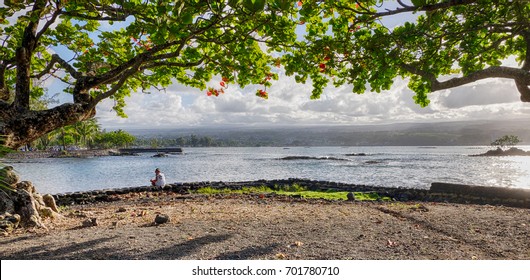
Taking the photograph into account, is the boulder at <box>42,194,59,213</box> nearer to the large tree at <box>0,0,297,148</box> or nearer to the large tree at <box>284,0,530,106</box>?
the large tree at <box>0,0,297,148</box>

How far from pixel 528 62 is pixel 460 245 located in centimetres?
425

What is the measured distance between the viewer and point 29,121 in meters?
6.84

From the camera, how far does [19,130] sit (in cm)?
677

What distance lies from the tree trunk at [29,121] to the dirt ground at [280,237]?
2.12 meters

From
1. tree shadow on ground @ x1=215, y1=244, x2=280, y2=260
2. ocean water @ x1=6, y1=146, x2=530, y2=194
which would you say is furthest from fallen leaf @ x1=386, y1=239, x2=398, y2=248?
ocean water @ x1=6, y1=146, x2=530, y2=194

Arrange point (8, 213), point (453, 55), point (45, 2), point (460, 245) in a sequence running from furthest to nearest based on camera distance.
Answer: point (453, 55) < point (8, 213) < point (45, 2) < point (460, 245)

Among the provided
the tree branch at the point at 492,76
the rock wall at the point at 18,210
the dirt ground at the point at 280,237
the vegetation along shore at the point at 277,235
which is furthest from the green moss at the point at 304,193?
the rock wall at the point at 18,210

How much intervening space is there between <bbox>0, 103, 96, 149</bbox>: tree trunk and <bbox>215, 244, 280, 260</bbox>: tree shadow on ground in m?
4.63

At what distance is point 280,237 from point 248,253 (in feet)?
4.33

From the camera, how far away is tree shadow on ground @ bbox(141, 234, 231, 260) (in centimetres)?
566

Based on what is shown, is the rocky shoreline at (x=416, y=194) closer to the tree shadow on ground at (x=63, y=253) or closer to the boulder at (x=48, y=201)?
the boulder at (x=48, y=201)

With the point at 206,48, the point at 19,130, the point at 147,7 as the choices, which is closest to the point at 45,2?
the point at 147,7

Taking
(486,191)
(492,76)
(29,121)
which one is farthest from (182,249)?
(486,191)
